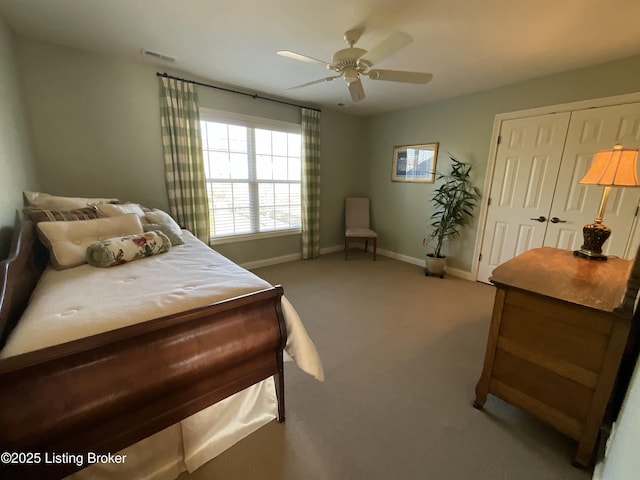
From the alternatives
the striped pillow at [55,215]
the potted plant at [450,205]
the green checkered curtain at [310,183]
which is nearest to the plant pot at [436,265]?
the potted plant at [450,205]

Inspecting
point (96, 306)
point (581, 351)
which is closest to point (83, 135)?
point (96, 306)

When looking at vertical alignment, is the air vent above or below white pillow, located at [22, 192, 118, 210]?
above

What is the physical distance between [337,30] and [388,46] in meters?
0.52

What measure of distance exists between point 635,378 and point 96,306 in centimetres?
218

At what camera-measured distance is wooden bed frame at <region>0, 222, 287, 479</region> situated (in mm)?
793

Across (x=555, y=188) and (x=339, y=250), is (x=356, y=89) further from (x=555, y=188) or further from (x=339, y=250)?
(x=339, y=250)

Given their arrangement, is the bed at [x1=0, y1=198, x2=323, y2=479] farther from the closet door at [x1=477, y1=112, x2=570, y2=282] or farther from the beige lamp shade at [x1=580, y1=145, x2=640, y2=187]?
the closet door at [x1=477, y1=112, x2=570, y2=282]

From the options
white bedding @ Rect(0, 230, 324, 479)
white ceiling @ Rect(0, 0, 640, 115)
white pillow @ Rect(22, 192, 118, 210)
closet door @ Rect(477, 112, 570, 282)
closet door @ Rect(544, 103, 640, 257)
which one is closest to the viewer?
white bedding @ Rect(0, 230, 324, 479)

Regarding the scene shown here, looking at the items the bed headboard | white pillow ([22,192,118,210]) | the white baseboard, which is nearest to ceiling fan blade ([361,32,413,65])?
the bed headboard

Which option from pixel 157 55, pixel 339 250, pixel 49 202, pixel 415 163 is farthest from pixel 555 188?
pixel 49 202

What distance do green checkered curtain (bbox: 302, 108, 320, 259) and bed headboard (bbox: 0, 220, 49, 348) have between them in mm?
3022

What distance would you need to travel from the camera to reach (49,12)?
74.7 inches

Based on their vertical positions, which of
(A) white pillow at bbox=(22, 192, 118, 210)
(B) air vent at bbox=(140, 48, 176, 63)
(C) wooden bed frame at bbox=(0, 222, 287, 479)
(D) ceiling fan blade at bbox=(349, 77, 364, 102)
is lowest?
(C) wooden bed frame at bbox=(0, 222, 287, 479)

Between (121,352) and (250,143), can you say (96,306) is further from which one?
(250,143)
